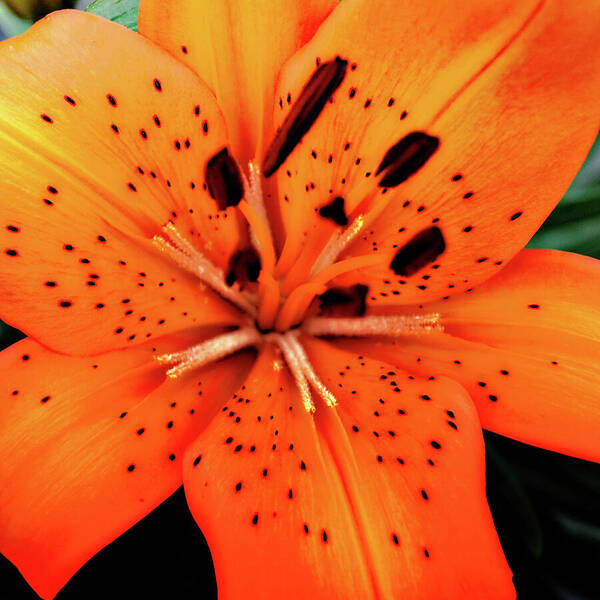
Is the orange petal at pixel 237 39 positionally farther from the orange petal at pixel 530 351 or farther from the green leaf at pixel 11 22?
the orange petal at pixel 530 351

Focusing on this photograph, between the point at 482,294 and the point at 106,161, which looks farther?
the point at 482,294

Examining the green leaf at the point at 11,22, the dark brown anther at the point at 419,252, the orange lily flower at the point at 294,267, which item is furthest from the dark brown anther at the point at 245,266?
the green leaf at the point at 11,22

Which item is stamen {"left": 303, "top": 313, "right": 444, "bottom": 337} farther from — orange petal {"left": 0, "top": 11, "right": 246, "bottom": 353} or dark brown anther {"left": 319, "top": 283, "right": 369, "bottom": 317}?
orange petal {"left": 0, "top": 11, "right": 246, "bottom": 353}

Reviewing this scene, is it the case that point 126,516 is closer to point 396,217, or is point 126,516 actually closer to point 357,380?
point 357,380

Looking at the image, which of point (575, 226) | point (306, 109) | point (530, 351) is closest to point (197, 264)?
point (306, 109)

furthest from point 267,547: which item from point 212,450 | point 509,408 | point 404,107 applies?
point 404,107

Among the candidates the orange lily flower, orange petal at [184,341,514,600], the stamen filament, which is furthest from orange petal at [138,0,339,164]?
orange petal at [184,341,514,600]

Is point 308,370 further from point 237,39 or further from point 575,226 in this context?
point 575,226
